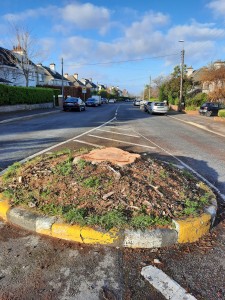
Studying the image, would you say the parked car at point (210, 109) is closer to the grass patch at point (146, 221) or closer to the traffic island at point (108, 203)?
the traffic island at point (108, 203)

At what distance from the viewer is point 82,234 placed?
3002 mm

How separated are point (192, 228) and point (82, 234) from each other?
4.25 feet

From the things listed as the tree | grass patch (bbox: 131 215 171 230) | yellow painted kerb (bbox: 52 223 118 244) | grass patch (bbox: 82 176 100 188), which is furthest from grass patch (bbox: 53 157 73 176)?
the tree

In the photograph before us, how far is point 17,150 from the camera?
7.77 meters

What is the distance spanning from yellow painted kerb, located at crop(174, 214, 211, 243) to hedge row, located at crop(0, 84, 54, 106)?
20.9m

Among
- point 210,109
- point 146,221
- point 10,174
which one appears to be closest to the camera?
point 146,221

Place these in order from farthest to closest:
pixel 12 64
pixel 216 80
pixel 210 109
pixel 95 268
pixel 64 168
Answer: pixel 12 64 < pixel 216 80 < pixel 210 109 < pixel 64 168 < pixel 95 268

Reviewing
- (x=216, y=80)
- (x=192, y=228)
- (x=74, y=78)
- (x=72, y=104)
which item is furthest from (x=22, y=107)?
(x=74, y=78)

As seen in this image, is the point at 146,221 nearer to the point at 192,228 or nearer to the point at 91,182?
the point at 192,228

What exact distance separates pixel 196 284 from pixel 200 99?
1442 inches

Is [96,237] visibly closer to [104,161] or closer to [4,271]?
[4,271]

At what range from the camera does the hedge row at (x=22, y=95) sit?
21.6 m

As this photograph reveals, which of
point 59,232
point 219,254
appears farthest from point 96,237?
point 219,254

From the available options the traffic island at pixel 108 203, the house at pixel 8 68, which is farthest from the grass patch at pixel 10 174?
the house at pixel 8 68
